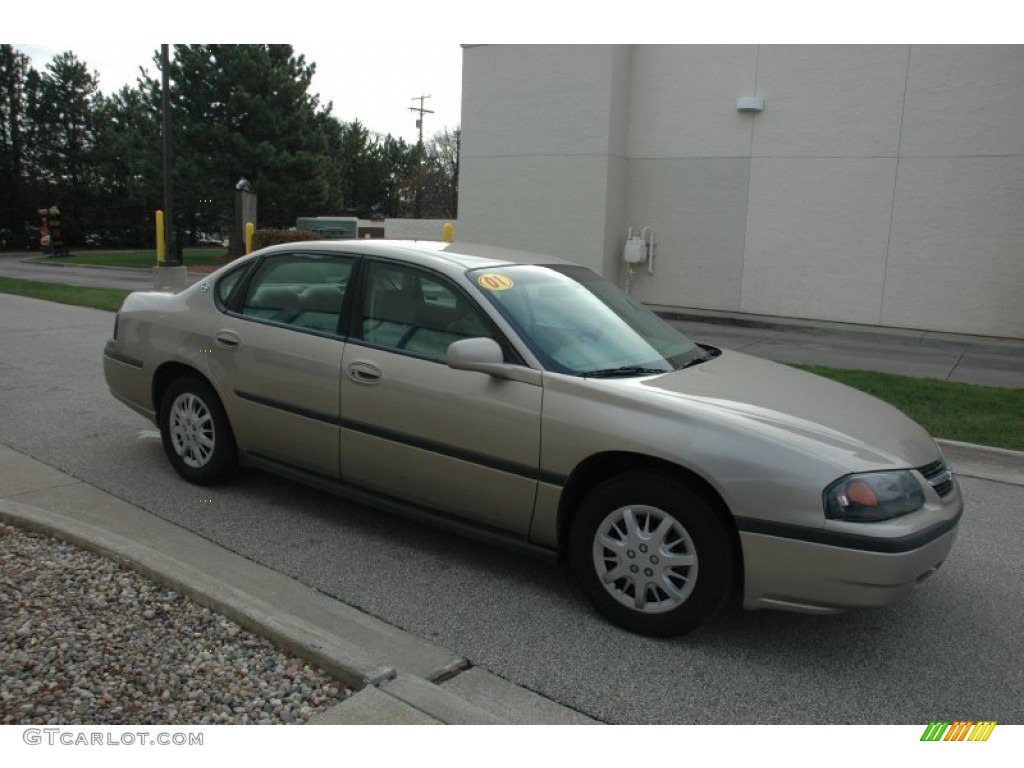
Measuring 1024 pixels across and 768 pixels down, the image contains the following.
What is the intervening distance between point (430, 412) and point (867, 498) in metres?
1.93

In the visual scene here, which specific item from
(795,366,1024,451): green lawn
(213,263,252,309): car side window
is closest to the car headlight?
(213,263,252,309): car side window

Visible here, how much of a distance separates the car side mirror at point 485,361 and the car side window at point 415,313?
0.20 m

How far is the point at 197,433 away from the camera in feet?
17.2

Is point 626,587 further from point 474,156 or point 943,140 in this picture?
point 474,156

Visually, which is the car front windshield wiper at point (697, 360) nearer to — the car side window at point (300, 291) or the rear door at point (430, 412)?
the rear door at point (430, 412)

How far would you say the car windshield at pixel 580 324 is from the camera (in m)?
4.05

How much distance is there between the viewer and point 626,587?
3.68 m

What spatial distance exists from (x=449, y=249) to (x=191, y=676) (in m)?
2.59

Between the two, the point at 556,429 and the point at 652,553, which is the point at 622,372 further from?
the point at 652,553

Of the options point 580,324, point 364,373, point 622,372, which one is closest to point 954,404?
point 580,324

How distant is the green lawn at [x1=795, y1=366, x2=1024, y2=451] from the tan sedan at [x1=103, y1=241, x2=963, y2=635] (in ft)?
11.0

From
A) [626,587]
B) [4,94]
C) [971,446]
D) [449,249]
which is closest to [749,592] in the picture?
[626,587]

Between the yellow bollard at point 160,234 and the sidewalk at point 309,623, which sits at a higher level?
the yellow bollard at point 160,234
